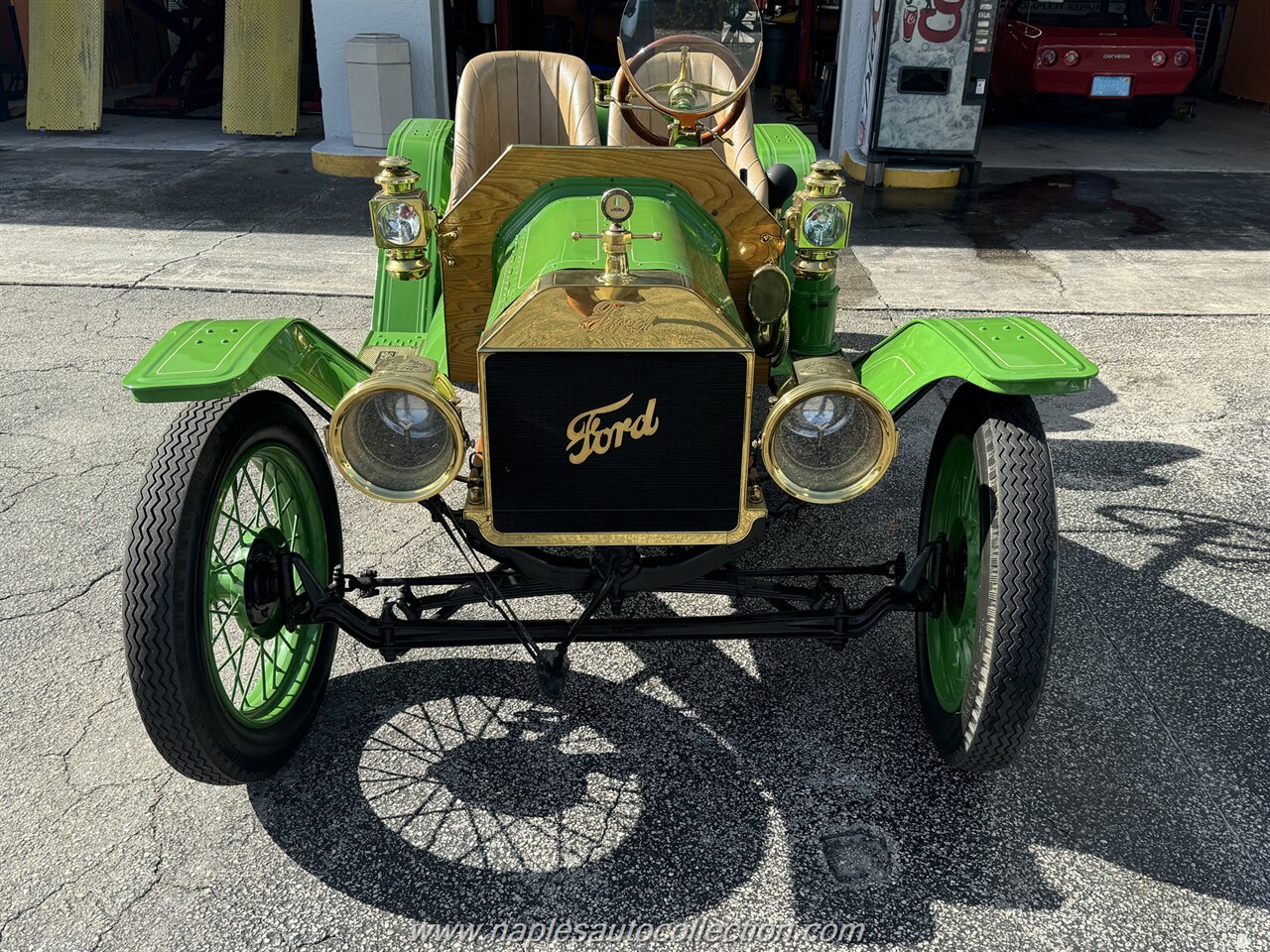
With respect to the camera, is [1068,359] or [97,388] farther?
[97,388]

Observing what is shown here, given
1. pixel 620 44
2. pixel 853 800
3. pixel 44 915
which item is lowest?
pixel 44 915

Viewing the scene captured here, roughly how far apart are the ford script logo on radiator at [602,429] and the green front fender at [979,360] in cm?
63

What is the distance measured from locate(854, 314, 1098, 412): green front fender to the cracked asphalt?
3.01 ft

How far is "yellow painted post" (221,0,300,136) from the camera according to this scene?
10094 millimetres

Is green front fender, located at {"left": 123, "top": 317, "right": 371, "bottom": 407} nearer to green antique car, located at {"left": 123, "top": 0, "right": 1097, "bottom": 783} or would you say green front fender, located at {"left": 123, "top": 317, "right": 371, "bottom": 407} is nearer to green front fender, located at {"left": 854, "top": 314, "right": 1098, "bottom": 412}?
green antique car, located at {"left": 123, "top": 0, "right": 1097, "bottom": 783}

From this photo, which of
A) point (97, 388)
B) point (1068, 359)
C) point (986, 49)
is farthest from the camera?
point (986, 49)

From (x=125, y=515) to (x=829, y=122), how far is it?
25.8 feet

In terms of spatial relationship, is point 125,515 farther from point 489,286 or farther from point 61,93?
point 61,93

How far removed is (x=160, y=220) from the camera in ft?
25.0

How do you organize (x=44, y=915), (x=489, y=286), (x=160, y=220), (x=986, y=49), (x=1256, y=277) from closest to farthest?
(x=44, y=915)
(x=489, y=286)
(x=1256, y=277)
(x=160, y=220)
(x=986, y=49)

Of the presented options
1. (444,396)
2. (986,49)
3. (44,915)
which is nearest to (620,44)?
(444,396)

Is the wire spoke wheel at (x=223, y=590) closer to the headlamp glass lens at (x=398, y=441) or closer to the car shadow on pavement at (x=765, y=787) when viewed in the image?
the car shadow on pavement at (x=765, y=787)

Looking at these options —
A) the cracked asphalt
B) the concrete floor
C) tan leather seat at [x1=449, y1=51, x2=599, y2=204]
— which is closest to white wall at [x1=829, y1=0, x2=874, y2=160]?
the concrete floor

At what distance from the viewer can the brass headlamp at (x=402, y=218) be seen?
291 cm
